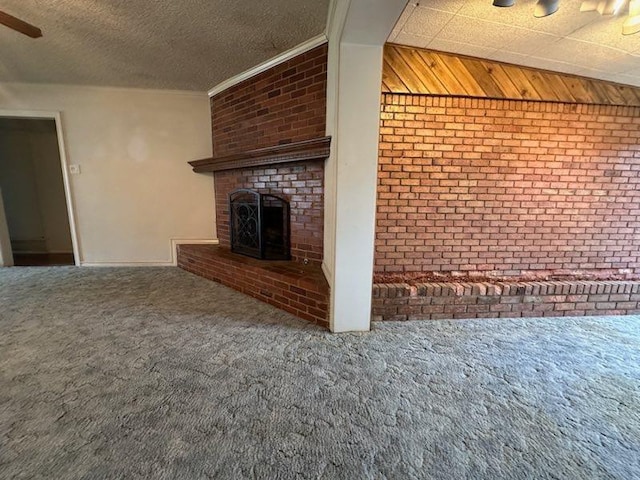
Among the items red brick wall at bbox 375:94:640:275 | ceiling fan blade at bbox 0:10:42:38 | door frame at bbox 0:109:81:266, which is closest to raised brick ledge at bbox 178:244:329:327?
red brick wall at bbox 375:94:640:275

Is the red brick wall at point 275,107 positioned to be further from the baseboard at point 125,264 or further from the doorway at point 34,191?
the doorway at point 34,191

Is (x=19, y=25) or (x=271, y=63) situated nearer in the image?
(x=19, y=25)

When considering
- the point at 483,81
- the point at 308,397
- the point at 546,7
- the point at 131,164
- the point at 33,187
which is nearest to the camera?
the point at 308,397

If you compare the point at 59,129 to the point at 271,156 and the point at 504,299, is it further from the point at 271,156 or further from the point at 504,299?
the point at 504,299

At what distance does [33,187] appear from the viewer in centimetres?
464

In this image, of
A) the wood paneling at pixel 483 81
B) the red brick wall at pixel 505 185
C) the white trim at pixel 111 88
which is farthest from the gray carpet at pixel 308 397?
the white trim at pixel 111 88

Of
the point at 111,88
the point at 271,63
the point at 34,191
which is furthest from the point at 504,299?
the point at 34,191

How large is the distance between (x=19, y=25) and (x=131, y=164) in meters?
1.77

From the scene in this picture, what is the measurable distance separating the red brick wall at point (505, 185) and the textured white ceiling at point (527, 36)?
342mm

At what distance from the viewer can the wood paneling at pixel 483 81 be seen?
2.38 metres

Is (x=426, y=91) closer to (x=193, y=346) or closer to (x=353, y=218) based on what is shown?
(x=353, y=218)

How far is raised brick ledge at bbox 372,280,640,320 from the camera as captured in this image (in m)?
2.36

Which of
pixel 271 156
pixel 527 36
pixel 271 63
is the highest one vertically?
pixel 271 63

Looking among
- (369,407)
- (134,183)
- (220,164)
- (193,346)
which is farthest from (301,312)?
(134,183)
